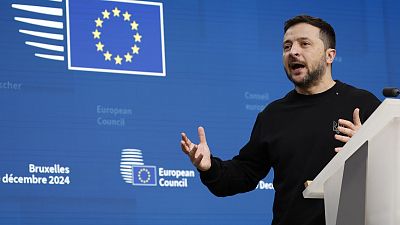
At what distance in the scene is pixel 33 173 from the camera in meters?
3.52

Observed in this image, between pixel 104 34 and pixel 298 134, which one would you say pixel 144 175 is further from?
pixel 298 134

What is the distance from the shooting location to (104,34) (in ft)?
12.5

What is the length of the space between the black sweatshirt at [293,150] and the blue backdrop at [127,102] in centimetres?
99

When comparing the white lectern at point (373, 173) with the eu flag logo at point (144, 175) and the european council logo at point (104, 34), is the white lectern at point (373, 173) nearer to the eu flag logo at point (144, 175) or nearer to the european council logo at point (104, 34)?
the eu flag logo at point (144, 175)

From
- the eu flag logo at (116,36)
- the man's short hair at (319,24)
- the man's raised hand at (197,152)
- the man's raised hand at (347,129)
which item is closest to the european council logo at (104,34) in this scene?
the eu flag logo at (116,36)

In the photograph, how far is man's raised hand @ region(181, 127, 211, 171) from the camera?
95.8 inches

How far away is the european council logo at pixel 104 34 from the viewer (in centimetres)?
371

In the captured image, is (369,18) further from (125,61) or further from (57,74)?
(57,74)

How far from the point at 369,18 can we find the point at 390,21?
0.12 metres

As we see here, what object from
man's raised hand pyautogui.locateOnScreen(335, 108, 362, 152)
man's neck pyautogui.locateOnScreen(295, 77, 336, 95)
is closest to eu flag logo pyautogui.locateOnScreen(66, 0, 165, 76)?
man's neck pyautogui.locateOnScreen(295, 77, 336, 95)

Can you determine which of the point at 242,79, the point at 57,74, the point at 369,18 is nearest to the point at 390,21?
the point at 369,18

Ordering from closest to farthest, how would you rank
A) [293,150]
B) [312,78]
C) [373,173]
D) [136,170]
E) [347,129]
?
A: [373,173], [347,129], [293,150], [312,78], [136,170]

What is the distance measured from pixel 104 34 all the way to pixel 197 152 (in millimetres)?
1504

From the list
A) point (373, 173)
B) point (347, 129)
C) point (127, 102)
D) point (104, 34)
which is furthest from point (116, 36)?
point (373, 173)
